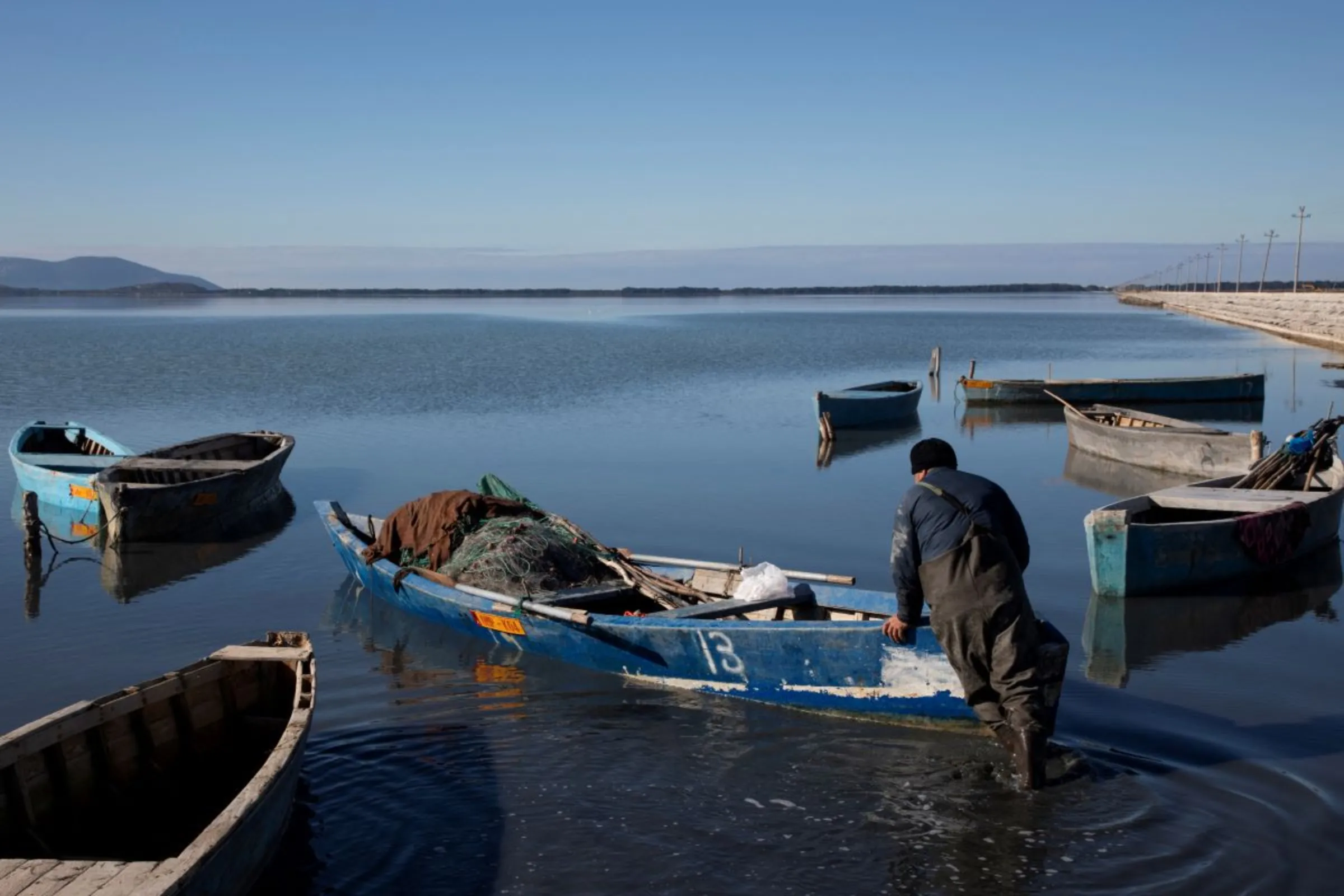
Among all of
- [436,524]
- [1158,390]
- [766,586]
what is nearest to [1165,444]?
[1158,390]

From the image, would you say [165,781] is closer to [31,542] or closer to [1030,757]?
[1030,757]

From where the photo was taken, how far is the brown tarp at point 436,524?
12062 mm

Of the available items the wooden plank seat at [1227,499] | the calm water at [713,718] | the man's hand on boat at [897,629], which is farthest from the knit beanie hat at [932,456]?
the wooden plank seat at [1227,499]

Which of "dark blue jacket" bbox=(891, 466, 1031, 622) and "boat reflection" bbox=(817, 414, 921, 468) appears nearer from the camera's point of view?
"dark blue jacket" bbox=(891, 466, 1031, 622)

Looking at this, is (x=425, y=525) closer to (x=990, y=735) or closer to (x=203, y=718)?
(x=203, y=718)

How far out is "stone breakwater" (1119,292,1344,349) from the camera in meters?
55.9

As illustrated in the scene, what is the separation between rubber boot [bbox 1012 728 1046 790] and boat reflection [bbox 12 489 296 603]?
10.5 metres

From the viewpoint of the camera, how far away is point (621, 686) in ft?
32.2

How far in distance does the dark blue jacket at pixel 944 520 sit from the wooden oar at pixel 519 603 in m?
3.38

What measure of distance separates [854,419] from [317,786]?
2062cm

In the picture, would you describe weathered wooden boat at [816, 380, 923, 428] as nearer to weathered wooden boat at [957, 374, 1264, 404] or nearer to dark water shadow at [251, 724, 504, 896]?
weathered wooden boat at [957, 374, 1264, 404]

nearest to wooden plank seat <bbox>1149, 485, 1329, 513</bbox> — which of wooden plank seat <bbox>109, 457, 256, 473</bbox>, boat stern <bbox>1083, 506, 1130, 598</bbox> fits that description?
boat stern <bbox>1083, 506, 1130, 598</bbox>

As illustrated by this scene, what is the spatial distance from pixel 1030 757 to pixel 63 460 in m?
17.3

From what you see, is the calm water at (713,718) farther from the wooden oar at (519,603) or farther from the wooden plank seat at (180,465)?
the wooden plank seat at (180,465)
